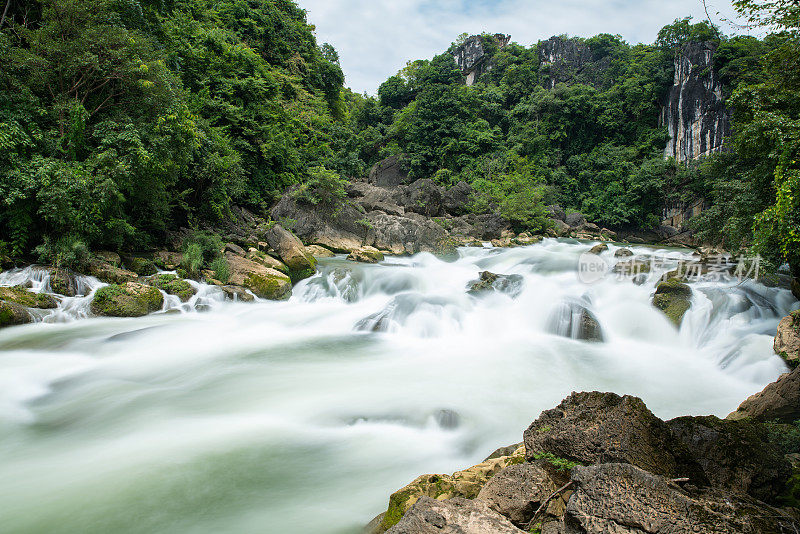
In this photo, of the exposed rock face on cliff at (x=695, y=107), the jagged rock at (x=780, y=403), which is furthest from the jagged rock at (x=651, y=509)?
A: the exposed rock face on cliff at (x=695, y=107)

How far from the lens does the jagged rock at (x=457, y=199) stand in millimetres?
24984

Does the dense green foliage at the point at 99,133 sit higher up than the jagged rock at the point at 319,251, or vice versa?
the dense green foliage at the point at 99,133

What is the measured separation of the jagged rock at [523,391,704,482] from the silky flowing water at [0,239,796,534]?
1.66 m

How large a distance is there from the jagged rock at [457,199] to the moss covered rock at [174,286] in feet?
57.5

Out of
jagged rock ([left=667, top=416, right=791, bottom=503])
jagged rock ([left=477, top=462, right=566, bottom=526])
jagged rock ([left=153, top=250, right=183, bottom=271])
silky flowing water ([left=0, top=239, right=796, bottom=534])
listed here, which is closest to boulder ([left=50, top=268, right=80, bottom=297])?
silky flowing water ([left=0, top=239, right=796, bottom=534])

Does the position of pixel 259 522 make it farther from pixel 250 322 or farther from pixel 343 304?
pixel 343 304

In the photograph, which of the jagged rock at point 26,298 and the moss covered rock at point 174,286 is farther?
the moss covered rock at point 174,286

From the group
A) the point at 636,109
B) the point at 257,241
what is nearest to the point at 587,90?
the point at 636,109

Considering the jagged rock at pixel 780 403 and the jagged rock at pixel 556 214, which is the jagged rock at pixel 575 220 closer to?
the jagged rock at pixel 556 214

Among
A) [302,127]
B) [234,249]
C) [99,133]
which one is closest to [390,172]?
[302,127]

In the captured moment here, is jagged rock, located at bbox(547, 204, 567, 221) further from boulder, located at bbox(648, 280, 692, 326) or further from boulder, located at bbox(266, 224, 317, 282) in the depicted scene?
boulder, located at bbox(266, 224, 317, 282)

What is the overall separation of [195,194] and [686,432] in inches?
580

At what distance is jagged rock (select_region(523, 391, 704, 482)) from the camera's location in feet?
7.97

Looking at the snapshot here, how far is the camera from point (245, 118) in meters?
17.1
